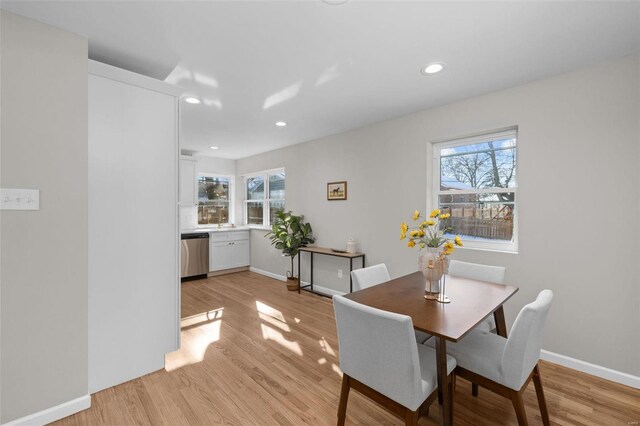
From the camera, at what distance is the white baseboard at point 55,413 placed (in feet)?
5.51

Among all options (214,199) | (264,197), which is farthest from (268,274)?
(214,199)

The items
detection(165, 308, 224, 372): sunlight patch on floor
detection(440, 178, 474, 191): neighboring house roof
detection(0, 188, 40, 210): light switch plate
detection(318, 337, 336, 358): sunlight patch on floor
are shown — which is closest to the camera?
detection(0, 188, 40, 210): light switch plate

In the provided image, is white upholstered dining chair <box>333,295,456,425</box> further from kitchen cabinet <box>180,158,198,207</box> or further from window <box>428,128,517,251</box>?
kitchen cabinet <box>180,158,198,207</box>

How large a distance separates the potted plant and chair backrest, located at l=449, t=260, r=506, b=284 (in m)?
2.46

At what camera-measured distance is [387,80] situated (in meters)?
2.49

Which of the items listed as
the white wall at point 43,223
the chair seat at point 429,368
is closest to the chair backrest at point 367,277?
the chair seat at point 429,368

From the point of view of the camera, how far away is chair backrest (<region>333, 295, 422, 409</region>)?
129cm

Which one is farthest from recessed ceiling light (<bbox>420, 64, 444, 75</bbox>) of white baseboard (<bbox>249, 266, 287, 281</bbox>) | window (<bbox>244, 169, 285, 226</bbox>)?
white baseboard (<bbox>249, 266, 287, 281</bbox>)

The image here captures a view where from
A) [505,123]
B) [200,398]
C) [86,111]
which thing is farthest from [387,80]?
[200,398]

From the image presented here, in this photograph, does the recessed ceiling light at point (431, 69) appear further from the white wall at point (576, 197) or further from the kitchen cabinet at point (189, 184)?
the kitchen cabinet at point (189, 184)

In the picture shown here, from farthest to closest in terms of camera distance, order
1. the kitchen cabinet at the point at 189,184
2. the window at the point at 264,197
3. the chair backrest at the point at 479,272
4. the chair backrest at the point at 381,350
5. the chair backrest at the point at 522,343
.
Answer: the window at the point at 264,197, the kitchen cabinet at the point at 189,184, the chair backrest at the point at 479,272, the chair backrest at the point at 522,343, the chair backrest at the point at 381,350

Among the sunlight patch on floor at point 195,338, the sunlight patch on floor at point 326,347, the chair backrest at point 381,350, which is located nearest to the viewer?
the chair backrest at point 381,350

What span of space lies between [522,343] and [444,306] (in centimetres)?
40

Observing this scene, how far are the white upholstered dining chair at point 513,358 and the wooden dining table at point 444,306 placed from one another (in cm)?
19
